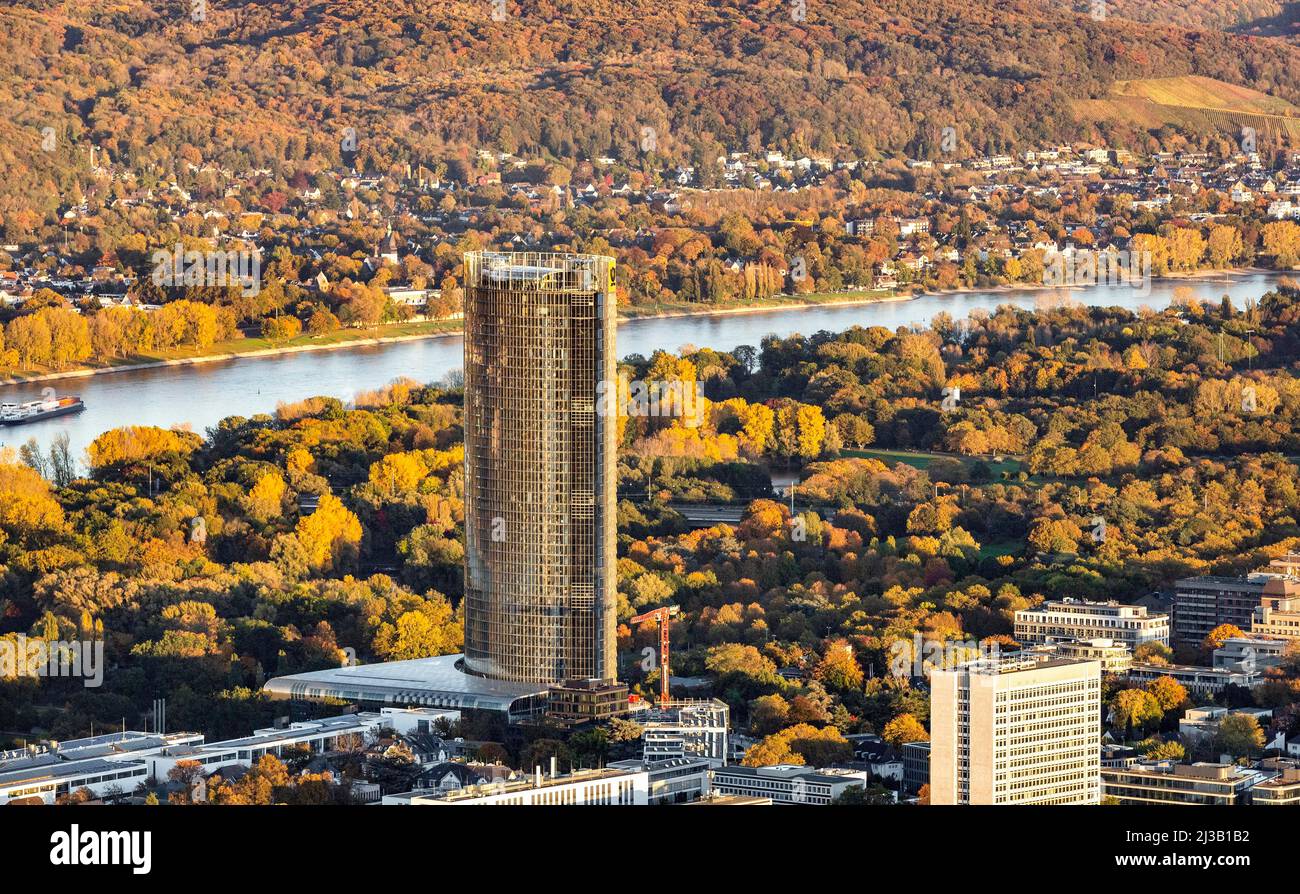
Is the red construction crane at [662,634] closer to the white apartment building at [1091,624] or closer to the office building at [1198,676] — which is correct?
the white apartment building at [1091,624]

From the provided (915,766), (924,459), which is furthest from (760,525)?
(915,766)

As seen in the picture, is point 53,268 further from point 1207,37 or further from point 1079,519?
point 1207,37

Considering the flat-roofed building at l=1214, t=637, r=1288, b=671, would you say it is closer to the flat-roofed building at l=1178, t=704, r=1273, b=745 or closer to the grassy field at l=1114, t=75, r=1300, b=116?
the flat-roofed building at l=1178, t=704, r=1273, b=745

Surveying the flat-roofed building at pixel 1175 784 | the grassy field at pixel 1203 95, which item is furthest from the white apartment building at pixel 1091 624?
the grassy field at pixel 1203 95

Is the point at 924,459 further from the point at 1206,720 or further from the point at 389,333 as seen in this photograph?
the point at 1206,720

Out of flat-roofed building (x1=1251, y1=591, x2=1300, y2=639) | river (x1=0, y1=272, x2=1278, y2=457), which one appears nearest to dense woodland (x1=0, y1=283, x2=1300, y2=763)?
flat-roofed building (x1=1251, y1=591, x2=1300, y2=639)
